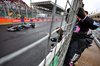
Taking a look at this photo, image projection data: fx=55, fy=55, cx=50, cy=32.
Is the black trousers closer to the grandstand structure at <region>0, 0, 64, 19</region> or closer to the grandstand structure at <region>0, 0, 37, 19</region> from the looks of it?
the grandstand structure at <region>0, 0, 64, 19</region>

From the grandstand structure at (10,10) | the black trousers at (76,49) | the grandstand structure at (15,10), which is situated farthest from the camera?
the grandstand structure at (10,10)

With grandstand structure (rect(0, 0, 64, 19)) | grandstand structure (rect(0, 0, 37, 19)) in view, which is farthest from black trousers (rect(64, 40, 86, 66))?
grandstand structure (rect(0, 0, 37, 19))

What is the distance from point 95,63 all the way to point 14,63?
8.44 ft

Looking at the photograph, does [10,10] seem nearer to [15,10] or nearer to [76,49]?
[15,10]

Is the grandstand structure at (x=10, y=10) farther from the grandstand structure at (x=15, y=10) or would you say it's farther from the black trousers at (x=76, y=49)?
the black trousers at (x=76, y=49)

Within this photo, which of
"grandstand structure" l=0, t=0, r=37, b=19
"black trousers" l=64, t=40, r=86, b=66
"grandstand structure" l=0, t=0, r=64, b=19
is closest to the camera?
"black trousers" l=64, t=40, r=86, b=66

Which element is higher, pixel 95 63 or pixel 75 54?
pixel 75 54

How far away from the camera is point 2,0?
8.94 meters

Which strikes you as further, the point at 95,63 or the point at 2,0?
the point at 2,0

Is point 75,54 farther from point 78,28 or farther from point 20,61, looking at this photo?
point 20,61

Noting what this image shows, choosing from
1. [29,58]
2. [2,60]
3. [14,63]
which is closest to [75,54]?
[2,60]

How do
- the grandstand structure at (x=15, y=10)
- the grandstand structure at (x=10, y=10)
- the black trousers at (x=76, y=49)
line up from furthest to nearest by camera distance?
the grandstand structure at (x=10, y=10)
the grandstand structure at (x=15, y=10)
the black trousers at (x=76, y=49)

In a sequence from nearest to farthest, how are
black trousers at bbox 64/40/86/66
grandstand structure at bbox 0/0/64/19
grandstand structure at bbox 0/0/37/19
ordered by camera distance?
black trousers at bbox 64/40/86/66 < grandstand structure at bbox 0/0/64/19 < grandstand structure at bbox 0/0/37/19

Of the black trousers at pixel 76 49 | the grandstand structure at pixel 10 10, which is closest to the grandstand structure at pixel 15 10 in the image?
the grandstand structure at pixel 10 10
